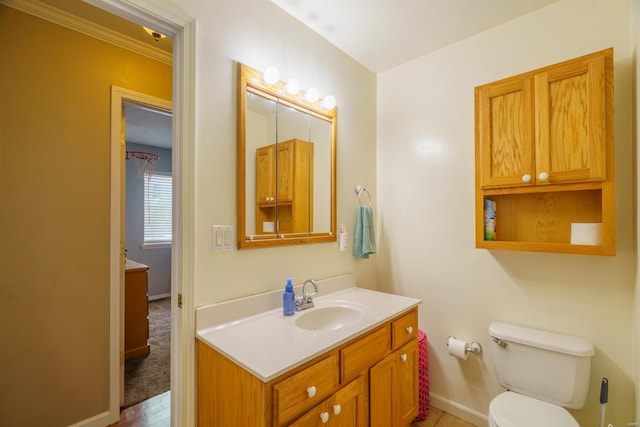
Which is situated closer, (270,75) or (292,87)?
(270,75)

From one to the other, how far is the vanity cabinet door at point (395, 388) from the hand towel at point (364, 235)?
2.12 feet

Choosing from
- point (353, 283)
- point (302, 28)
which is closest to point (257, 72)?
point (302, 28)

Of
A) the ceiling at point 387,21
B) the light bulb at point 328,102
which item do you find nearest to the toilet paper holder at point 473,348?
the light bulb at point 328,102

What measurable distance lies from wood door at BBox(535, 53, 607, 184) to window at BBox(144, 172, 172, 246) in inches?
192

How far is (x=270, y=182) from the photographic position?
1.53 meters

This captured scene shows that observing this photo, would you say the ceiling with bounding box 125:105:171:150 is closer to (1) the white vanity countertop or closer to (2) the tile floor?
(1) the white vanity countertop

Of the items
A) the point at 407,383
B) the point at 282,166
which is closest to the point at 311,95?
the point at 282,166

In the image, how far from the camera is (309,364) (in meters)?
1.01

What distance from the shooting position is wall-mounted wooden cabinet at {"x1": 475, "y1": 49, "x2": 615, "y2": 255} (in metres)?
1.27

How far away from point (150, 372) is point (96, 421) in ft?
2.09

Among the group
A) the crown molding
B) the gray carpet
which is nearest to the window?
the gray carpet

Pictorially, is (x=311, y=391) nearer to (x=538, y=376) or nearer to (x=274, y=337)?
(x=274, y=337)

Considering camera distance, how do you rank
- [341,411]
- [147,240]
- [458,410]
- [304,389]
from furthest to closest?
1. [147,240]
2. [458,410]
3. [341,411]
4. [304,389]

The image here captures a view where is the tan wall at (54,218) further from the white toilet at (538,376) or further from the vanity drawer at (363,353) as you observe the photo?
the white toilet at (538,376)
